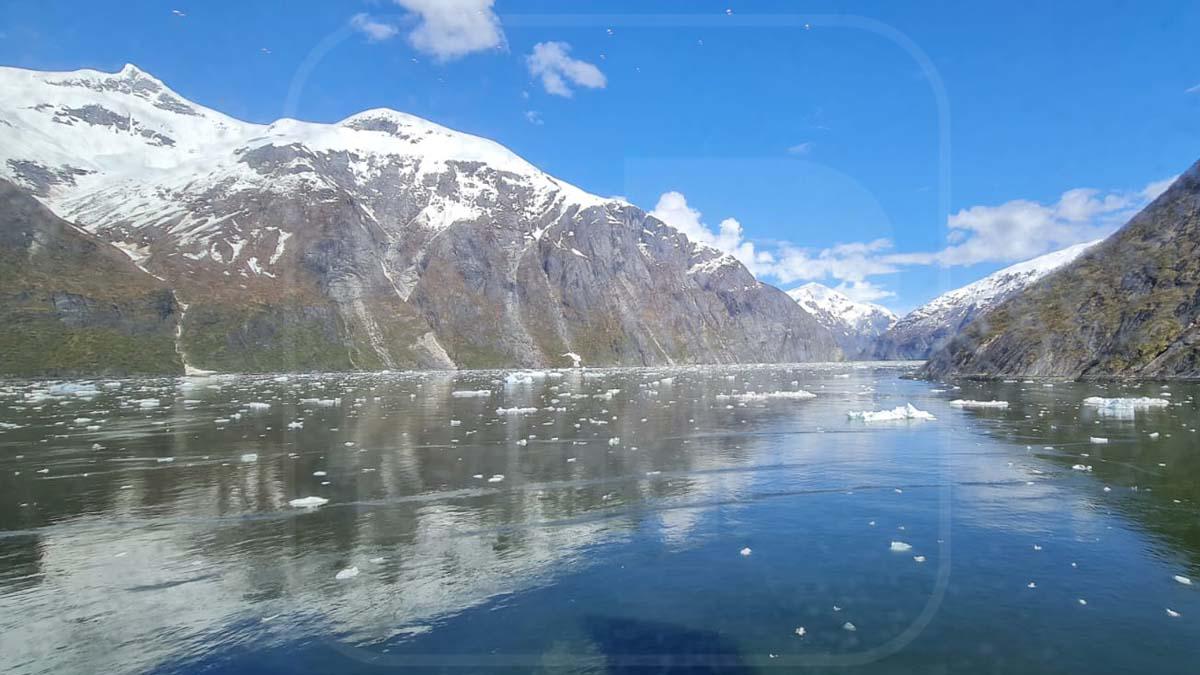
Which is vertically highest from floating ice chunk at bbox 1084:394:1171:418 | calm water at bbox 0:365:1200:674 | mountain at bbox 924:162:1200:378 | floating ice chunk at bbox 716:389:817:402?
mountain at bbox 924:162:1200:378

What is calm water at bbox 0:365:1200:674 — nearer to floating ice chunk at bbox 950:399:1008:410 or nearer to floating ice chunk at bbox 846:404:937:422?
floating ice chunk at bbox 846:404:937:422

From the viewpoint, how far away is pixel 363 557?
60.5ft

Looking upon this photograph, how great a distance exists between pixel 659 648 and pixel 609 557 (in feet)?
18.0

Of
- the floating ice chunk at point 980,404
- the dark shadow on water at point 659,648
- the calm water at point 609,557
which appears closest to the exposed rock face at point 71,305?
the calm water at point 609,557

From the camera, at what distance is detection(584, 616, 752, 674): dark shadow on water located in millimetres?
12195

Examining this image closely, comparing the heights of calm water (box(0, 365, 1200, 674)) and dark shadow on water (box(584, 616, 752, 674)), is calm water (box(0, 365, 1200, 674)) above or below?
above

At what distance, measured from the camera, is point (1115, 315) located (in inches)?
4289

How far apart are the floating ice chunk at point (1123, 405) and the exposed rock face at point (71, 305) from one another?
186469 mm

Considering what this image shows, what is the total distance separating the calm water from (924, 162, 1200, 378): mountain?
79955mm

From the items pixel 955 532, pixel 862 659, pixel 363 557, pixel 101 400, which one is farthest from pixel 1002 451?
pixel 101 400

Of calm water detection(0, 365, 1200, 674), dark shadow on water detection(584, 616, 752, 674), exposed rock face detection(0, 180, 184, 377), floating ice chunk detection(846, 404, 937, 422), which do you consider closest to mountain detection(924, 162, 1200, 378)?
floating ice chunk detection(846, 404, 937, 422)

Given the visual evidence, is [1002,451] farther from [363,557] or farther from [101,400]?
[101,400]

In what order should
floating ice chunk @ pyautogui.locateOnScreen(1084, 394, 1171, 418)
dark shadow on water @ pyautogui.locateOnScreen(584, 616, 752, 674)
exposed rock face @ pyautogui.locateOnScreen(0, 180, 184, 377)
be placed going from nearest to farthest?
dark shadow on water @ pyautogui.locateOnScreen(584, 616, 752, 674) < floating ice chunk @ pyautogui.locateOnScreen(1084, 394, 1171, 418) < exposed rock face @ pyautogui.locateOnScreen(0, 180, 184, 377)

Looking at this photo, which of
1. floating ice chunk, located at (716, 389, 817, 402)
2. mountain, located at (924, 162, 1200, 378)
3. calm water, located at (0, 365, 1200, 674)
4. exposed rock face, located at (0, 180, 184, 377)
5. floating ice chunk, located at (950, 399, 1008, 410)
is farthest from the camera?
exposed rock face, located at (0, 180, 184, 377)
